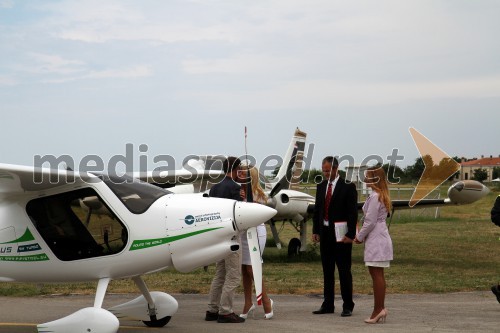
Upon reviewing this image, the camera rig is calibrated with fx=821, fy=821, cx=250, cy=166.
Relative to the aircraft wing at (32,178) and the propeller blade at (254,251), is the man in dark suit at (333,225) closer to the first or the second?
the propeller blade at (254,251)

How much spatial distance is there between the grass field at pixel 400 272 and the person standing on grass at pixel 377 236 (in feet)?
10.2

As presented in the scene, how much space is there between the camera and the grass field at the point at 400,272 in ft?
43.2

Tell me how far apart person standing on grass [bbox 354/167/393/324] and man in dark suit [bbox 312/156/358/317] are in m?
0.45

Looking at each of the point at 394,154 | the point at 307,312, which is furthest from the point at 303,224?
the point at 307,312

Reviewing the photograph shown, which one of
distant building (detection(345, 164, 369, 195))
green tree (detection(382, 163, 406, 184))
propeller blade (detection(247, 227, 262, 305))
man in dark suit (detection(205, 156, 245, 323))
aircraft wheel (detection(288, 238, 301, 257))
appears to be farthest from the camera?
aircraft wheel (detection(288, 238, 301, 257))

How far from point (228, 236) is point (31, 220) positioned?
2.21m

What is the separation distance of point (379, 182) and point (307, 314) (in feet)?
6.74

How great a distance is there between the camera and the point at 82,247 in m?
8.80

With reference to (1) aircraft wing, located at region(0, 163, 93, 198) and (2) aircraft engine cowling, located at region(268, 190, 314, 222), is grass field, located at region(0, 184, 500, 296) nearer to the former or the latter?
(2) aircraft engine cowling, located at region(268, 190, 314, 222)

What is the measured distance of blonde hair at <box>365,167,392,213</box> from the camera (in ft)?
31.1

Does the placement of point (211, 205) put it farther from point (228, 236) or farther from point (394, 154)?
A: point (394, 154)

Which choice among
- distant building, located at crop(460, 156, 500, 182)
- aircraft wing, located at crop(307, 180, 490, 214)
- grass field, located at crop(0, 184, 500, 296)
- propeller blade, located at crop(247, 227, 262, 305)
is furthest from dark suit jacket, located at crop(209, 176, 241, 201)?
distant building, located at crop(460, 156, 500, 182)

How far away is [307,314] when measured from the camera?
10398 millimetres

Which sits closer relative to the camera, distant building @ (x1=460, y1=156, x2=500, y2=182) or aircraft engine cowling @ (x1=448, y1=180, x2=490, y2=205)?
aircraft engine cowling @ (x1=448, y1=180, x2=490, y2=205)
